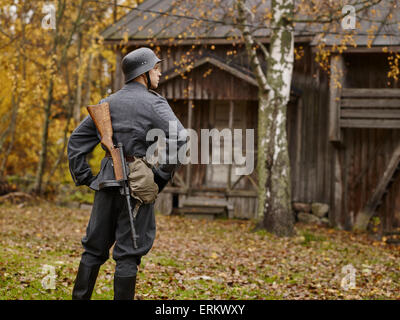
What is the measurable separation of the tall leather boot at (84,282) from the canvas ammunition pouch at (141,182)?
752 mm

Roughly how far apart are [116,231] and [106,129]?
879 millimetres

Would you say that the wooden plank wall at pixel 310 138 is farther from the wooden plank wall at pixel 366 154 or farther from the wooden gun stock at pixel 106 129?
the wooden gun stock at pixel 106 129

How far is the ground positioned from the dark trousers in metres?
1.56

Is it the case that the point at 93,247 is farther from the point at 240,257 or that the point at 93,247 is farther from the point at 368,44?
the point at 368,44

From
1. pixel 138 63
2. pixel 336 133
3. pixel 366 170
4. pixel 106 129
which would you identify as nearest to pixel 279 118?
pixel 336 133

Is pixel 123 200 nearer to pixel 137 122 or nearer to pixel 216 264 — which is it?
pixel 137 122

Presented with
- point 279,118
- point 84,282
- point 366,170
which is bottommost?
point 84,282

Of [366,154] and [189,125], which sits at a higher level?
[189,125]

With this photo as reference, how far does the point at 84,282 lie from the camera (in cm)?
454

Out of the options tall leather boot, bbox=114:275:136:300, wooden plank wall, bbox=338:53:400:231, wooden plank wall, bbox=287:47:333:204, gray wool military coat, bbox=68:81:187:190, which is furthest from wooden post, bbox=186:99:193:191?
tall leather boot, bbox=114:275:136:300

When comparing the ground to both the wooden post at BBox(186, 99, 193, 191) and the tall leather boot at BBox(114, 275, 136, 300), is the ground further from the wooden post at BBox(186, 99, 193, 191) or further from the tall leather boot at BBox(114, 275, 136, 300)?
the wooden post at BBox(186, 99, 193, 191)

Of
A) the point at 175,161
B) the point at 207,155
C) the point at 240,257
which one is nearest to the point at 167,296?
the point at 175,161

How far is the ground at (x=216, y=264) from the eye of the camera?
646 centimetres
